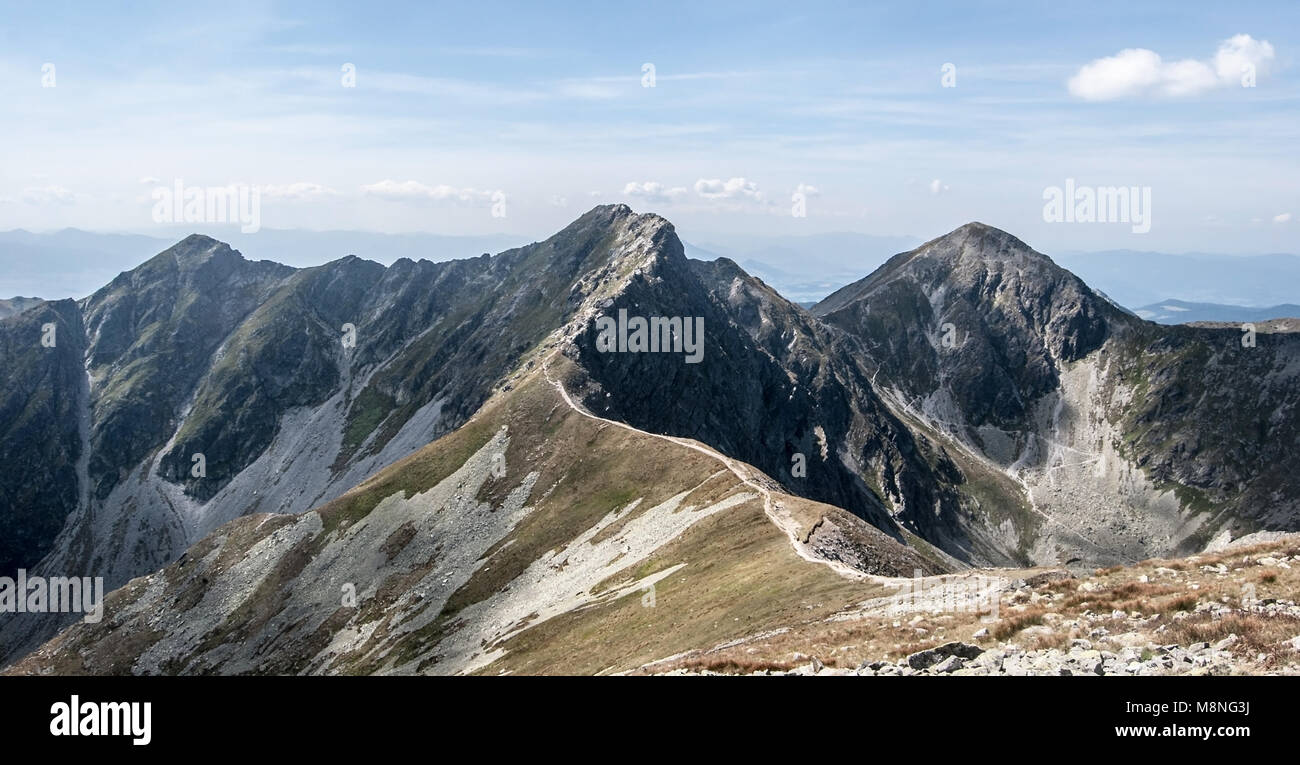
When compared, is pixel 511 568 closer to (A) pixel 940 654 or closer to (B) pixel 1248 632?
(A) pixel 940 654

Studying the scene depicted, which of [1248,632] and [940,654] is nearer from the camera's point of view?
[1248,632]

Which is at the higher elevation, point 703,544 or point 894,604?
point 894,604

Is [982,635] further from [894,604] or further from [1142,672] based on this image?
Result: [894,604]

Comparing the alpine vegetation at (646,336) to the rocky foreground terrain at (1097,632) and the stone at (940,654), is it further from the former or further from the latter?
the stone at (940,654)

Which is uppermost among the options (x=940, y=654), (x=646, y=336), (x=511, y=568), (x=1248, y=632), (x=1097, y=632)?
(x=646, y=336)

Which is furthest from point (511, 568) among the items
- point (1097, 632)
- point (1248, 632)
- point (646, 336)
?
point (646, 336)

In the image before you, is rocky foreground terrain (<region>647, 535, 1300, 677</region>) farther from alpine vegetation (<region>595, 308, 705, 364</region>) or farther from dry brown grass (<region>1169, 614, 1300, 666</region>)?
alpine vegetation (<region>595, 308, 705, 364</region>)

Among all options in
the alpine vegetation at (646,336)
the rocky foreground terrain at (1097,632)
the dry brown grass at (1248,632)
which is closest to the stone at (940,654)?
the rocky foreground terrain at (1097,632)
